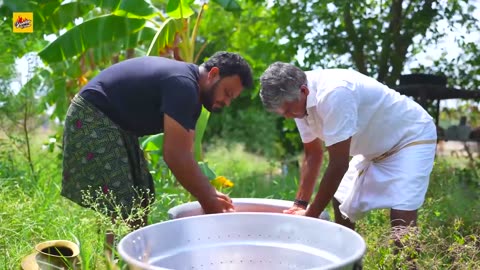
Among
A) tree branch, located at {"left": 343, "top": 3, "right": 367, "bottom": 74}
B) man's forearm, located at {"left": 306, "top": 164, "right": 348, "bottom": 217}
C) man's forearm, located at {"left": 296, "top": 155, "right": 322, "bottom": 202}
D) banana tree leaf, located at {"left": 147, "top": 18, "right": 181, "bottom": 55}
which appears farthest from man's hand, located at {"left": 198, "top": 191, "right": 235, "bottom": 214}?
tree branch, located at {"left": 343, "top": 3, "right": 367, "bottom": 74}

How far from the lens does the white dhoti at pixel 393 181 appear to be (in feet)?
10.3

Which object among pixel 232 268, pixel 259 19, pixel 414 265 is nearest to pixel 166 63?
pixel 232 268

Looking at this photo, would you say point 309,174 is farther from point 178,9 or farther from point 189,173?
point 178,9

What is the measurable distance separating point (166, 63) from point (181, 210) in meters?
0.77

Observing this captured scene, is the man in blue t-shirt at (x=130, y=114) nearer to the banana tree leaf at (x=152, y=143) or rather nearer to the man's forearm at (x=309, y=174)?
the man's forearm at (x=309, y=174)

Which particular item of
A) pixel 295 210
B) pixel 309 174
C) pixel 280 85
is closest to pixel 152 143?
pixel 309 174

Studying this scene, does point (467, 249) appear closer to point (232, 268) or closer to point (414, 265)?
point (414, 265)

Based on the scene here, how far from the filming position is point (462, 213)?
444 cm

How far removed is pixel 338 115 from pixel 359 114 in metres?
0.35

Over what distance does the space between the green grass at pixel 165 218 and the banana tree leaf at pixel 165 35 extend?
129cm

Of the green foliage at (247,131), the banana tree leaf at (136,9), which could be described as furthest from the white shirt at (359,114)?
the green foliage at (247,131)

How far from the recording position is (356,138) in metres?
3.27

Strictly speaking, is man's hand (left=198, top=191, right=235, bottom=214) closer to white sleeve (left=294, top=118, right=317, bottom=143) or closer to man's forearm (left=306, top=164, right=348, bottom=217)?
man's forearm (left=306, top=164, right=348, bottom=217)

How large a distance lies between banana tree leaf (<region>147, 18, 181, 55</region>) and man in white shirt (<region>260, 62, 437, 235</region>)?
2695 millimetres
